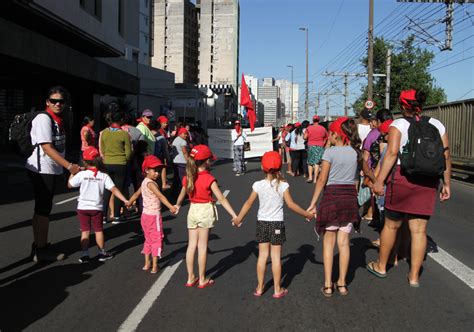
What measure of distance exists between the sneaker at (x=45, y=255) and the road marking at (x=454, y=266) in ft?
15.2

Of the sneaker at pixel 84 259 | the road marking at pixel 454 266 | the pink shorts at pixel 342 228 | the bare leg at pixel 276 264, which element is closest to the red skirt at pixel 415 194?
the pink shorts at pixel 342 228

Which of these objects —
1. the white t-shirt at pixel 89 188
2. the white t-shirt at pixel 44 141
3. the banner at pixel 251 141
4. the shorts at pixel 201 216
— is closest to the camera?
the shorts at pixel 201 216

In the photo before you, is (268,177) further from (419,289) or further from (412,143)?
(419,289)

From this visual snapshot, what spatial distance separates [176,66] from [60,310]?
113674 millimetres

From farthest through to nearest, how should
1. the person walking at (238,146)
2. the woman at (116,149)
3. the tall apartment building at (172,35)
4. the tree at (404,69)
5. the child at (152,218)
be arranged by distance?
the tall apartment building at (172,35) → the tree at (404,69) → the person walking at (238,146) → the woman at (116,149) → the child at (152,218)

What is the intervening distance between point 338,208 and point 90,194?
114 inches

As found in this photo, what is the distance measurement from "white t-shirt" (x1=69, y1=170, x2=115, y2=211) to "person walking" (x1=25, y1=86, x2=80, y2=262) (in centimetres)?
27

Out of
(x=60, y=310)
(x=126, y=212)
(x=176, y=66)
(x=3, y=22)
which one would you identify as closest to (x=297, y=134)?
(x=126, y=212)

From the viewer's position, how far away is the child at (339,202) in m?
4.64

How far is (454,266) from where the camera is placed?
5719 mm

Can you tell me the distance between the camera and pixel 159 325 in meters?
3.89

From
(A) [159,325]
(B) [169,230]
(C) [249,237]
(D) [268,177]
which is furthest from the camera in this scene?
(B) [169,230]

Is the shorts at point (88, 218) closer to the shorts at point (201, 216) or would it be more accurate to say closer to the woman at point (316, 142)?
the shorts at point (201, 216)

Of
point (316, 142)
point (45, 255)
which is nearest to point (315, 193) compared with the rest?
point (45, 255)
